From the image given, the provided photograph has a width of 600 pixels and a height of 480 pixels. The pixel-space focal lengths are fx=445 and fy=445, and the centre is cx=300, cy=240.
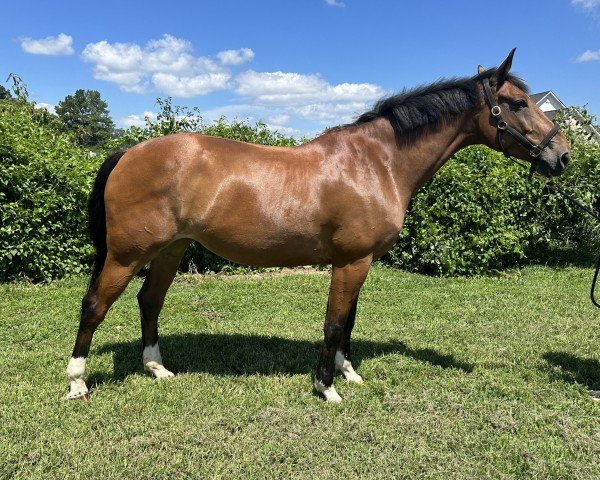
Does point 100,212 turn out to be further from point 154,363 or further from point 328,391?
point 328,391

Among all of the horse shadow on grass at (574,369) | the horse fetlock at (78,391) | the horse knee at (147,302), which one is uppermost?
the horse knee at (147,302)

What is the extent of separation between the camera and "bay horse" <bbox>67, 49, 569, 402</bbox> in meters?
3.30

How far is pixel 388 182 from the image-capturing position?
11.3 feet

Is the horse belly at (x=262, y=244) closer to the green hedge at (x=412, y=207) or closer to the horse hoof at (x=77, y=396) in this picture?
the horse hoof at (x=77, y=396)

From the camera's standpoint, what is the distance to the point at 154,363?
3.83 metres

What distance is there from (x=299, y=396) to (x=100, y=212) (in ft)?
7.08

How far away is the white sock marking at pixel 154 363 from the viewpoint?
150 inches

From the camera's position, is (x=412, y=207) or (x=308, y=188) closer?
(x=308, y=188)

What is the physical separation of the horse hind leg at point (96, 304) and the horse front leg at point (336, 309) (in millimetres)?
1508

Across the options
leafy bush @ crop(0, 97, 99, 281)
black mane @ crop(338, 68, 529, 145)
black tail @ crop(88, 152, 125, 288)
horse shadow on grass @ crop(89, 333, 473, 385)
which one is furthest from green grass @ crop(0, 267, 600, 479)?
black mane @ crop(338, 68, 529, 145)

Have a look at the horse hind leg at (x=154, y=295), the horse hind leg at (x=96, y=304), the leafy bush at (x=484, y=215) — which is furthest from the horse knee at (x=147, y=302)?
the leafy bush at (x=484, y=215)

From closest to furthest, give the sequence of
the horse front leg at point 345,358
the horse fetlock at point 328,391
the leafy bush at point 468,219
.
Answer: the horse fetlock at point 328,391
the horse front leg at point 345,358
the leafy bush at point 468,219

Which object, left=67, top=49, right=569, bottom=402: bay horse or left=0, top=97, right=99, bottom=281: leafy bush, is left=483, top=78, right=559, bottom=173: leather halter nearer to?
left=67, top=49, right=569, bottom=402: bay horse

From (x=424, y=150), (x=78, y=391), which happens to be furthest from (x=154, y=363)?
(x=424, y=150)
